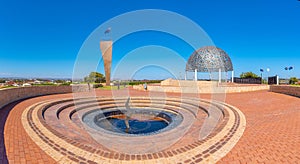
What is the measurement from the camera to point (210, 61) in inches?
964

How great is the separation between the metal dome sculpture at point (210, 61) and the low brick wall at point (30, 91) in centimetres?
1722

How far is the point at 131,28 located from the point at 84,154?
716 cm

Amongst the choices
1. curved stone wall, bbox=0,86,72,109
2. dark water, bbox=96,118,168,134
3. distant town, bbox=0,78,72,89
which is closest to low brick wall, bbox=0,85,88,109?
curved stone wall, bbox=0,86,72,109

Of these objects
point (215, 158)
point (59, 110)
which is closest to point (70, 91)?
point (59, 110)

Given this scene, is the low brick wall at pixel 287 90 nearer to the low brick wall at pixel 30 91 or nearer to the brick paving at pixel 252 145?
the brick paving at pixel 252 145

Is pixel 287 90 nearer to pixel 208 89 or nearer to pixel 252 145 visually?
pixel 208 89

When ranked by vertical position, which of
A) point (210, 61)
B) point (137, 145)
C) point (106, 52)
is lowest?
point (137, 145)

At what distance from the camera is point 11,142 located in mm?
4062

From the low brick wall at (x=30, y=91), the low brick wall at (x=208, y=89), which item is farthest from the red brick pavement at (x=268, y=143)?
the low brick wall at (x=30, y=91)

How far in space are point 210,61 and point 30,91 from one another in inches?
902

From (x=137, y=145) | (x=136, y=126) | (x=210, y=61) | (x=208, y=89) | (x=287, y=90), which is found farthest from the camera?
(x=210, y=61)

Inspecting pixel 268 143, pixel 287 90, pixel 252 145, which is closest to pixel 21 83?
pixel 252 145

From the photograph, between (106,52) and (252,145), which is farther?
(106,52)

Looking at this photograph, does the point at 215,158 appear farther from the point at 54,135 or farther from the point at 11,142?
the point at 11,142
